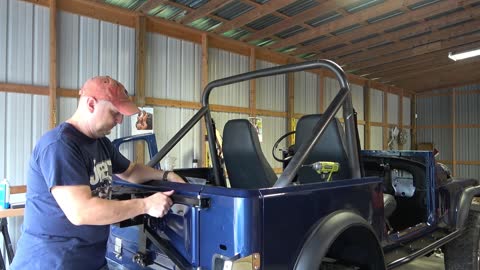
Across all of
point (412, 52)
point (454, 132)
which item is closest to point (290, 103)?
point (412, 52)

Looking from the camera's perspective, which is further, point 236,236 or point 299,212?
point 299,212

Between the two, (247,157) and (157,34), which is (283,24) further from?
(247,157)

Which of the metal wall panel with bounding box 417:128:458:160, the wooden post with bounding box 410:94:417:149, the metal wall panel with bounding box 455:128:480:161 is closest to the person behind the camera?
the metal wall panel with bounding box 455:128:480:161

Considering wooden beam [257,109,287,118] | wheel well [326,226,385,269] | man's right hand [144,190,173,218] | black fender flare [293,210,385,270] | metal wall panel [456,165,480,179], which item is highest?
wooden beam [257,109,287,118]

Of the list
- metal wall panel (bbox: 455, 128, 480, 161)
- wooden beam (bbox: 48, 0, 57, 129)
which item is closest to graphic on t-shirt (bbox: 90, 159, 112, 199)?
wooden beam (bbox: 48, 0, 57, 129)

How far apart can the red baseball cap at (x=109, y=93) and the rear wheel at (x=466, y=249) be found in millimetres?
3284

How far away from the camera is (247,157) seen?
8.15ft

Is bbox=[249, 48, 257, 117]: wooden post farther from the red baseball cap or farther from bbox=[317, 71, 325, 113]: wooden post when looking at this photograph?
the red baseball cap

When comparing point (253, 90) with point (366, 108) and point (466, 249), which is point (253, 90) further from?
point (366, 108)

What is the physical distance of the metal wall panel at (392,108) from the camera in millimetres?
12361

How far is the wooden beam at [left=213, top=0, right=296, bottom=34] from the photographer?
5.73 metres

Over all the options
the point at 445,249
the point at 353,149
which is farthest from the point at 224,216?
the point at 445,249

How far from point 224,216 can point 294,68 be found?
3.72ft

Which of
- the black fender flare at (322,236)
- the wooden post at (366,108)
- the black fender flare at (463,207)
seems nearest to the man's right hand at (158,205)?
the black fender flare at (322,236)
